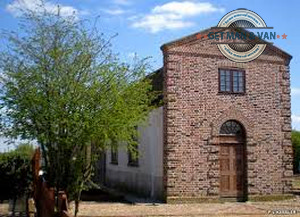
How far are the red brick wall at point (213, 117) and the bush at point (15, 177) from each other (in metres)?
5.16

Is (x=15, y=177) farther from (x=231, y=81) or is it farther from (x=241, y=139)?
(x=231, y=81)

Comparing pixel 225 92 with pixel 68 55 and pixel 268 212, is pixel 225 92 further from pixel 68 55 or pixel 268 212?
pixel 68 55

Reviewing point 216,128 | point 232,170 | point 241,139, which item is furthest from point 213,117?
point 232,170

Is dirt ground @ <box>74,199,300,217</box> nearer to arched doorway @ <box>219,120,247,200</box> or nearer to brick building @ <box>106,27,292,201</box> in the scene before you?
arched doorway @ <box>219,120,247,200</box>

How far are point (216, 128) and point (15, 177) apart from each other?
25.7 ft

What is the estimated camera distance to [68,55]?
31.5 feet

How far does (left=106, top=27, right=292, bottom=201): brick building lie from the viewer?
622 inches

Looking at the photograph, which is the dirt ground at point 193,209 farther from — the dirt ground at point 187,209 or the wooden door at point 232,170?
the wooden door at point 232,170

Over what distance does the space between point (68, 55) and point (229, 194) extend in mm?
9684

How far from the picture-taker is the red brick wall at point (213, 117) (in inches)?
620

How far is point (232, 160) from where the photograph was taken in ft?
54.9

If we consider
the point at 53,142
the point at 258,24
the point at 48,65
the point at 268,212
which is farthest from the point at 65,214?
the point at 258,24

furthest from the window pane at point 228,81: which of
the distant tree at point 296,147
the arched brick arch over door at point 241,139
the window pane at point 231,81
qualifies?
the distant tree at point 296,147

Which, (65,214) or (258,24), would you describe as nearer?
(65,214)
